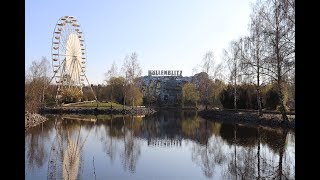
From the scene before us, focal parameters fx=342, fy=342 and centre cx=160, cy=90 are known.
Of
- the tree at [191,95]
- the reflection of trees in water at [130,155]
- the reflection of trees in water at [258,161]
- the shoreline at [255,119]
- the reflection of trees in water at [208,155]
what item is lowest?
the reflection of trees in water at [208,155]

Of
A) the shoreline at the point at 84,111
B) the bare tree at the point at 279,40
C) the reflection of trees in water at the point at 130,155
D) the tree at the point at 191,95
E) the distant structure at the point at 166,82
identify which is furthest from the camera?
the distant structure at the point at 166,82

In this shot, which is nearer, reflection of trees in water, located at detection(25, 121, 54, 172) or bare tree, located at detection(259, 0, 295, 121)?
reflection of trees in water, located at detection(25, 121, 54, 172)

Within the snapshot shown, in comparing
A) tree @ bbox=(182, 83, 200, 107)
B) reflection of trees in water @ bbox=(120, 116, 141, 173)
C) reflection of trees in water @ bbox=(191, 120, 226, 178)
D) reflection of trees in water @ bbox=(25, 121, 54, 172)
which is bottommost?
reflection of trees in water @ bbox=(191, 120, 226, 178)

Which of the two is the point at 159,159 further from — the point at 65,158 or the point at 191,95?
→ the point at 191,95

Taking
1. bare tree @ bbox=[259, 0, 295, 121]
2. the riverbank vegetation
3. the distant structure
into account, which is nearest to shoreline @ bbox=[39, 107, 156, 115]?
the riverbank vegetation

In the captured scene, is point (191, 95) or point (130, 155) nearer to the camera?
point (130, 155)

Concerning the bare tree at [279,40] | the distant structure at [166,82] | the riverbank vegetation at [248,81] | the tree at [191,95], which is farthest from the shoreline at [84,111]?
the distant structure at [166,82]

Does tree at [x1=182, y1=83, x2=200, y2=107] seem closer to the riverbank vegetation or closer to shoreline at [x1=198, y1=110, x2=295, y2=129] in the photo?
the riverbank vegetation

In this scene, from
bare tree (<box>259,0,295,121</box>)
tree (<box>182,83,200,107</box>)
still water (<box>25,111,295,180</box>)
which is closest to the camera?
still water (<box>25,111,295,180</box>)

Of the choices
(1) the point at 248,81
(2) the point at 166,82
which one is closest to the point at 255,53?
(1) the point at 248,81

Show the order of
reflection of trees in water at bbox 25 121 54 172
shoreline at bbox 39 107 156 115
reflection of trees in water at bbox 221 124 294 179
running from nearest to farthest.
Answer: reflection of trees in water at bbox 221 124 294 179 → reflection of trees in water at bbox 25 121 54 172 → shoreline at bbox 39 107 156 115

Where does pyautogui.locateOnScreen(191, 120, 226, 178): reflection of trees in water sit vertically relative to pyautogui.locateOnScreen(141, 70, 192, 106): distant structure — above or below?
below

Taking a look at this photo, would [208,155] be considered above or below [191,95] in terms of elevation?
below

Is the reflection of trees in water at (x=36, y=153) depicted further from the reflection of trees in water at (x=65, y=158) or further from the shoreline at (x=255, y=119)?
the shoreline at (x=255, y=119)
